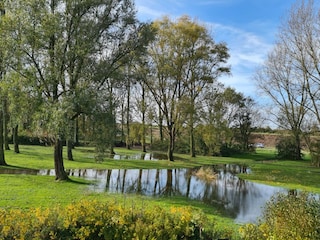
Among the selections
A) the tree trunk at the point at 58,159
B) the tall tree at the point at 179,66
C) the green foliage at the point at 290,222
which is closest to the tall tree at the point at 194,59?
the tall tree at the point at 179,66

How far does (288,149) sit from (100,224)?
52995 mm

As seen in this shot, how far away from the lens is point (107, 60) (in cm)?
1867

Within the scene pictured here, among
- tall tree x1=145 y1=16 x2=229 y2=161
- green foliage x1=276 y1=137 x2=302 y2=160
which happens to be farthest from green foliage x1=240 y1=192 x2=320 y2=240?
green foliage x1=276 y1=137 x2=302 y2=160

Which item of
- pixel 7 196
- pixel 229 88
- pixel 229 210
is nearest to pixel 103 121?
pixel 7 196

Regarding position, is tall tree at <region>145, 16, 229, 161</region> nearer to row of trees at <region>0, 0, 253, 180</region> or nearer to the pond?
the pond

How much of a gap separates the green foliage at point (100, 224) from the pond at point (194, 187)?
18.1 feet

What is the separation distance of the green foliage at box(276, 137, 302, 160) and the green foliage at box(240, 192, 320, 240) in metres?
49.4

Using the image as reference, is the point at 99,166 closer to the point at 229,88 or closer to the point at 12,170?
the point at 12,170

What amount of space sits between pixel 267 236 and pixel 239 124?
5631cm

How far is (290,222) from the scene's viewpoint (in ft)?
19.8

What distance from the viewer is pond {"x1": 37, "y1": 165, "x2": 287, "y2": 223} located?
48.7 ft

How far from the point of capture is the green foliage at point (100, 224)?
5977 millimetres

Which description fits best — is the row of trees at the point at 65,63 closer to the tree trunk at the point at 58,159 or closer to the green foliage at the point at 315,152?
the tree trunk at the point at 58,159

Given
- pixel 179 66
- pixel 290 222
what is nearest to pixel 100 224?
pixel 290 222
